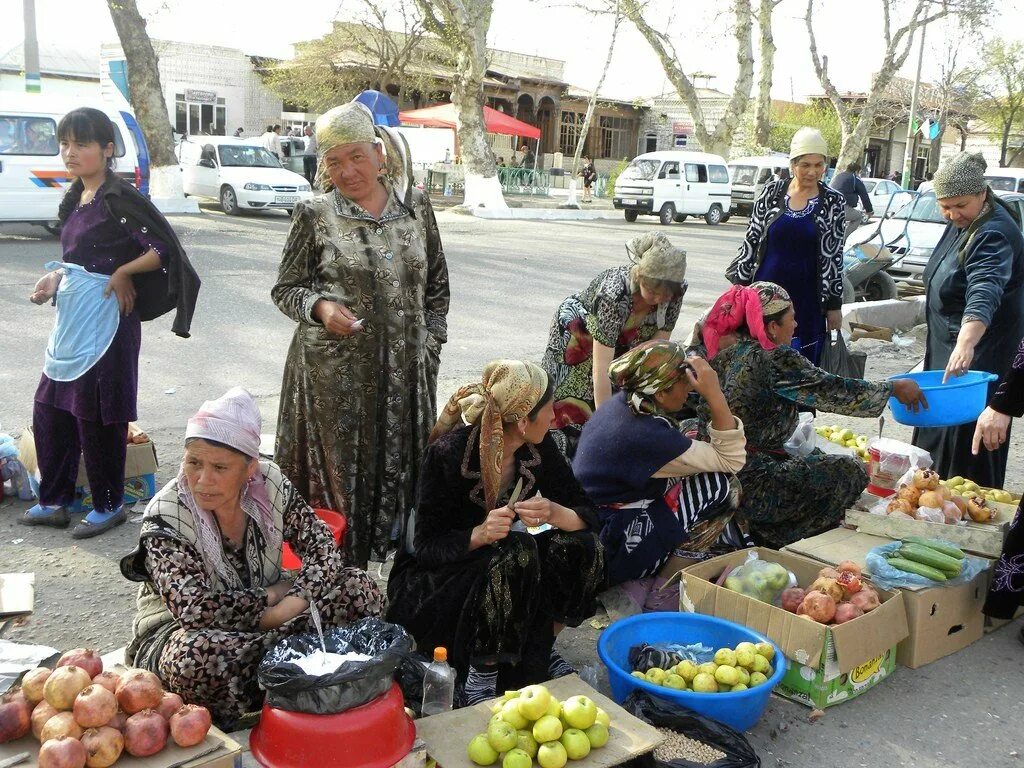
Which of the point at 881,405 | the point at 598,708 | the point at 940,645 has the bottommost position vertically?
the point at 940,645

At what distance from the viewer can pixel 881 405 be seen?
4.27 metres

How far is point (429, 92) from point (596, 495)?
36.0 metres

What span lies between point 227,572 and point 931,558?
2579mm

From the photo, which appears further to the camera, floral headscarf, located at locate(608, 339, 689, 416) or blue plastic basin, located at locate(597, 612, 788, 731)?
floral headscarf, located at locate(608, 339, 689, 416)

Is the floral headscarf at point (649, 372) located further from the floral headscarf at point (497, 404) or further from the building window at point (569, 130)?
the building window at point (569, 130)

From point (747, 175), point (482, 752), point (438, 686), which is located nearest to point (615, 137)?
point (747, 175)

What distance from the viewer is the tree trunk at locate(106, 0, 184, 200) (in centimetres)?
1697

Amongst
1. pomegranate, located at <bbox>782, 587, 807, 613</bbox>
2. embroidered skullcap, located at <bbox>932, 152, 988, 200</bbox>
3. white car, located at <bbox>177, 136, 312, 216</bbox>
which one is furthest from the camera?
white car, located at <bbox>177, 136, 312, 216</bbox>

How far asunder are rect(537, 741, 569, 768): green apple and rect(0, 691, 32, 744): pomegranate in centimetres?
128

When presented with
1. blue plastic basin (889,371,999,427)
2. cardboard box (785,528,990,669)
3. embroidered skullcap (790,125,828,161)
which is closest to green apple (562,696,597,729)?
cardboard box (785,528,990,669)

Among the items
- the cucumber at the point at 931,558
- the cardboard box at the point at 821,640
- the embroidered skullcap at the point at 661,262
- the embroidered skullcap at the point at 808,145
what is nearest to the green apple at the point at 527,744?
the cardboard box at the point at 821,640

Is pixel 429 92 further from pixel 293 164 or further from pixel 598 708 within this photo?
pixel 598 708

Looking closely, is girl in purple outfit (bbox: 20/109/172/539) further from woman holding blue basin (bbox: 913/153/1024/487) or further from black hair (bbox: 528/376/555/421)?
woman holding blue basin (bbox: 913/153/1024/487)

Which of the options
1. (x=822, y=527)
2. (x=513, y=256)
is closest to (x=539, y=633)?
(x=822, y=527)
